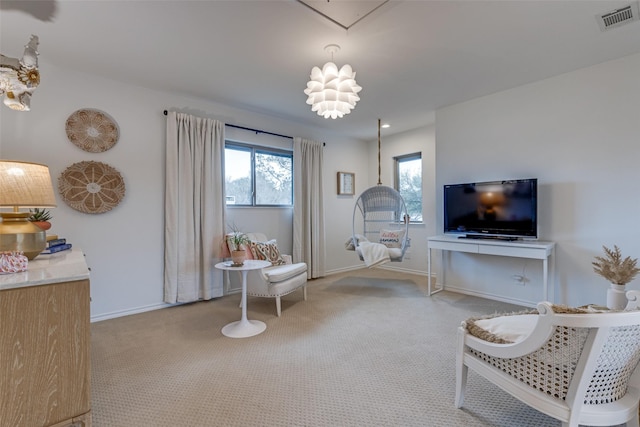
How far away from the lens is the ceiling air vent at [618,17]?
208 cm

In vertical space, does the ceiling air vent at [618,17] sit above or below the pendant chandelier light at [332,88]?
above

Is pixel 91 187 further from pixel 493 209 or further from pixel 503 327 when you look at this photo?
pixel 493 209

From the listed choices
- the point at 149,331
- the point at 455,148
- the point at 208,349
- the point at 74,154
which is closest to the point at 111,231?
the point at 74,154

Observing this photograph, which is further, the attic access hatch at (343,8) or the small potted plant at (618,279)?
the small potted plant at (618,279)

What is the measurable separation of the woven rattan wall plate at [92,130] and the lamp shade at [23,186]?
1567 mm

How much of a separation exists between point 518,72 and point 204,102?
3653mm

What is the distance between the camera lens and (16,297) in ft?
3.82

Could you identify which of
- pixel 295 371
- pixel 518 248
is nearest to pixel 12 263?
pixel 295 371

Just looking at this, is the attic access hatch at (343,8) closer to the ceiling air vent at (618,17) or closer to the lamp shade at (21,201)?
the ceiling air vent at (618,17)

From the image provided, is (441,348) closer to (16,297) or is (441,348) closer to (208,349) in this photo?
(208,349)

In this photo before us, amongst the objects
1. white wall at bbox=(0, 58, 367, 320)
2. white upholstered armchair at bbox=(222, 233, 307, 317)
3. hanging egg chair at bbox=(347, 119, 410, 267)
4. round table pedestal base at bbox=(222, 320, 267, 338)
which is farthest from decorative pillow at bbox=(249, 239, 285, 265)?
hanging egg chair at bbox=(347, 119, 410, 267)

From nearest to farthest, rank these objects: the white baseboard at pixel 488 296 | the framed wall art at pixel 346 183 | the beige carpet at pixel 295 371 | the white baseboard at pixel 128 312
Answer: the beige carpet at pixel 295 371 → the white baseboard at pixel 128 312 → the white baseboard at pixel 488 296 → the framed wall art at pixel 346 183

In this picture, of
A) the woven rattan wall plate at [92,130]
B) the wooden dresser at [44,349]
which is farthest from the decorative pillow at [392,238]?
Result: the wooden dresser at [44,349]

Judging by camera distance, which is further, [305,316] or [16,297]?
[305,316]
